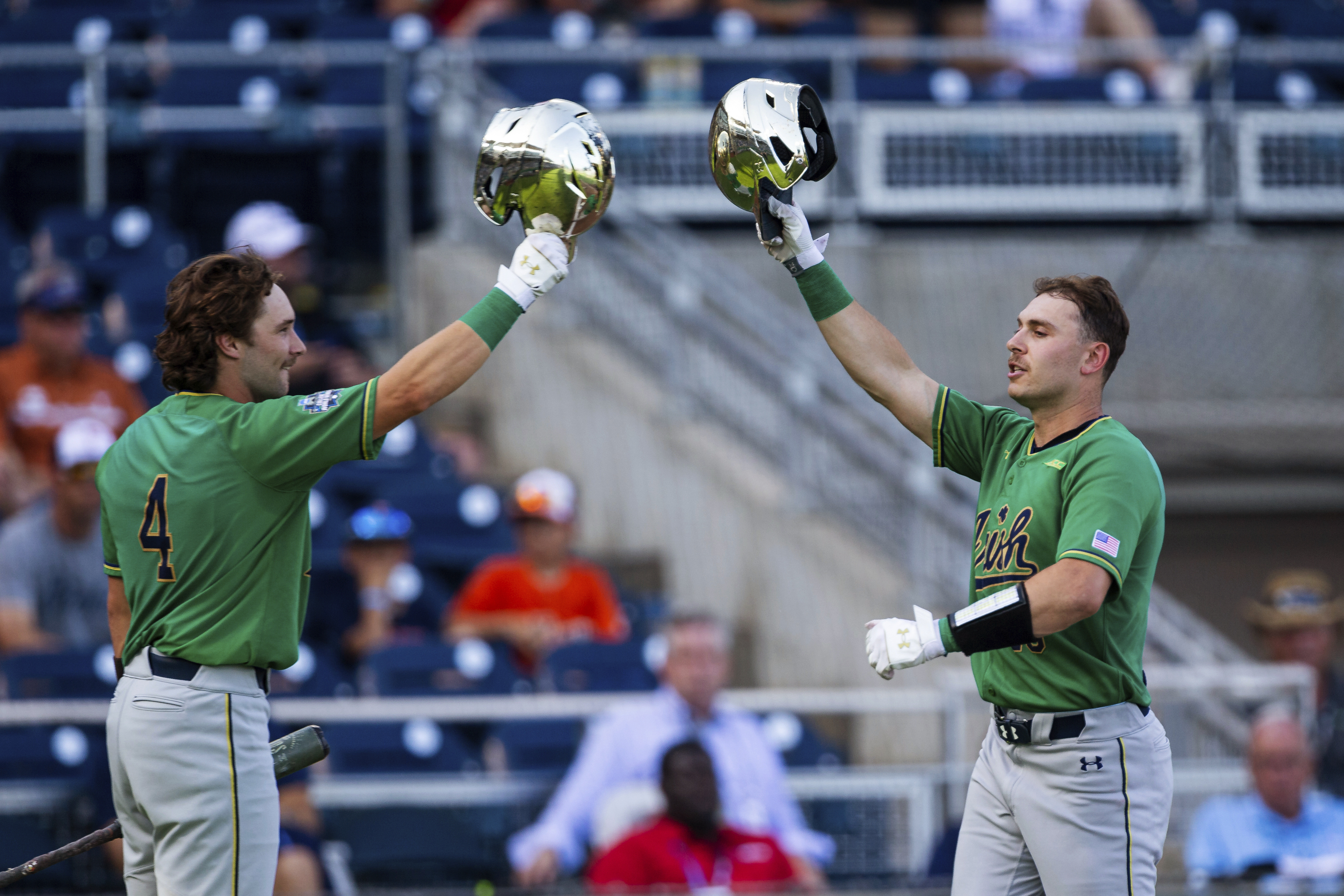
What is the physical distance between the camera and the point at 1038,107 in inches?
380

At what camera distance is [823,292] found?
4.12 metres

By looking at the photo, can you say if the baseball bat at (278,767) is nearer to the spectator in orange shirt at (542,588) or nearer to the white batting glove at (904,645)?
the white batting glove at (904,645)

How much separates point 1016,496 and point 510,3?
26.3 feet

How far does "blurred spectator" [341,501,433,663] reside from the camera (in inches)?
279

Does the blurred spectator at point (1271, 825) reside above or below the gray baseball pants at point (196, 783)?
below

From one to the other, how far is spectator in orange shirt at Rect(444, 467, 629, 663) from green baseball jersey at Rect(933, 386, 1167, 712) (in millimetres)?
3544

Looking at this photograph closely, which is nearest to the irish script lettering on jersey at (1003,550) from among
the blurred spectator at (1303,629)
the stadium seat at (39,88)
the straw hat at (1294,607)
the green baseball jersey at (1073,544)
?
the green baseball jersey at (1073,544)

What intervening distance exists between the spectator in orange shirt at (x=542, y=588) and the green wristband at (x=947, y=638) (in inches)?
148

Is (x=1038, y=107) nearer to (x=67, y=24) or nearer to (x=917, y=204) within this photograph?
(x=917, y=204)

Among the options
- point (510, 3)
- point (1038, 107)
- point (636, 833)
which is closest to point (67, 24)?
point (510, 3)

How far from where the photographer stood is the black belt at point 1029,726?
3645mm

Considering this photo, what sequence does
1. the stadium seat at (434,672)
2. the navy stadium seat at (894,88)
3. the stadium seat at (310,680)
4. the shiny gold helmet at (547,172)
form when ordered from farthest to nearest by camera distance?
the navy stadium seat at (894,88)
the stadium seat at (434,672)
the stadium seat at (310,680)
the shiny gold helmet at (547,172)

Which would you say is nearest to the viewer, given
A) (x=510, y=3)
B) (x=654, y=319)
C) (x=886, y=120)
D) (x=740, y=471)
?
(x=740, y=471)

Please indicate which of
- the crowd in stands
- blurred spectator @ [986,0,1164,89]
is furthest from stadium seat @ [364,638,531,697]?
blurred spectator @ [986,0,1164,89]
